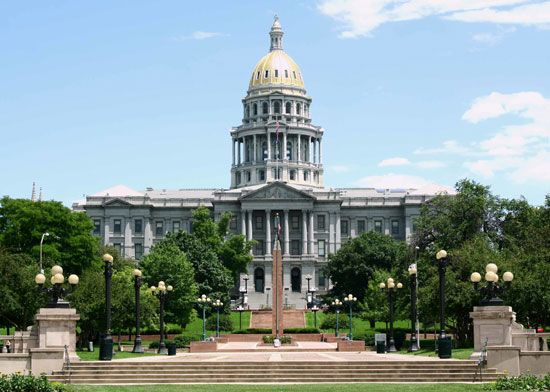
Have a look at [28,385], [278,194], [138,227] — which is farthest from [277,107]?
[28,385]

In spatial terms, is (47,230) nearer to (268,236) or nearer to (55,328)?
(55,328)

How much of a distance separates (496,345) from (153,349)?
35.5 metres

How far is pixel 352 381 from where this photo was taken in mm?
34812

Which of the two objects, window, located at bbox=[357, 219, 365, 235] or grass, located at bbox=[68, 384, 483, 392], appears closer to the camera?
grass, located at bbox=[68, 384, 483, 392]

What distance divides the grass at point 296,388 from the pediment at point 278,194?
12419 cm

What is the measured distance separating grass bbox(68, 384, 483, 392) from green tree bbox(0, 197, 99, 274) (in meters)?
57.7

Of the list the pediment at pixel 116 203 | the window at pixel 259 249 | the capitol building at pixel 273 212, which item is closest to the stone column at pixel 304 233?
the capitol building at pixel 273 212

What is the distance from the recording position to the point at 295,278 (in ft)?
513

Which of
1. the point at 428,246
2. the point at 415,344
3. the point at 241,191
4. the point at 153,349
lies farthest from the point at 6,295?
the point at 241,191

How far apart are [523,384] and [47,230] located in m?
66.3

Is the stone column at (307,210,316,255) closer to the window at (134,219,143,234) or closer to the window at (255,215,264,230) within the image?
the window at (255,215,264,230)

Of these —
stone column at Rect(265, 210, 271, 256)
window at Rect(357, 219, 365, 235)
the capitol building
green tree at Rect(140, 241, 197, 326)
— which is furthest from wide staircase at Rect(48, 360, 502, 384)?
window at Rect(357, 219, 365, 235)

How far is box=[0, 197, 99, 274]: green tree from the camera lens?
9019cm

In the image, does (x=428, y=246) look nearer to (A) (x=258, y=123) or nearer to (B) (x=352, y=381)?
(B) (x=352, y=381)
